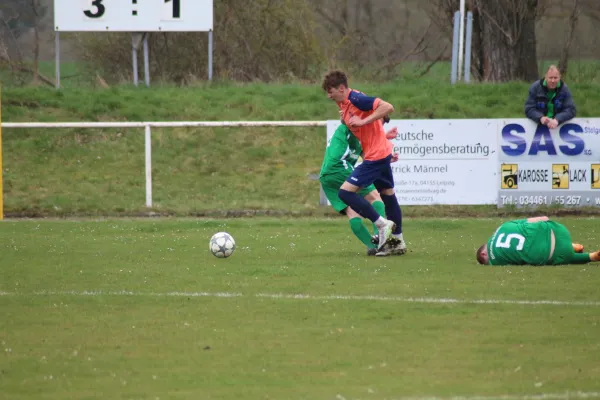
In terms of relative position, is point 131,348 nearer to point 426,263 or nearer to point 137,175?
point 426,263

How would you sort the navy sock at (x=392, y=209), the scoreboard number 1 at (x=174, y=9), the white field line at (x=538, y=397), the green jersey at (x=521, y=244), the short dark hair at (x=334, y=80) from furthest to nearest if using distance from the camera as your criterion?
the scoreboard number 1 at (x=174, y=9), the navy sock at (x=392, y=209), the short dark hair at (x=334, y=80), the green jersey at (x=521, y=244), the white field line at (x=538, y=397)

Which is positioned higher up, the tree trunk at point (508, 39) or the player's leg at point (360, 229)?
the tree trunk at point (508, 39)

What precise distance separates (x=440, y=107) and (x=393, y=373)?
1709cm

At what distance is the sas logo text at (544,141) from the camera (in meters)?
17.3

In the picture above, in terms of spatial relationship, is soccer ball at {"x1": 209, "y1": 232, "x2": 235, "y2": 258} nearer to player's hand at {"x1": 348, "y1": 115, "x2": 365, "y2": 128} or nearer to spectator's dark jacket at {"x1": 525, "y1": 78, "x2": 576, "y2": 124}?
player's hand at {"x1": 348, "y1": 115, "x2": 365, "y2": 128}

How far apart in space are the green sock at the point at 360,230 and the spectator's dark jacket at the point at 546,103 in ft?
22.0

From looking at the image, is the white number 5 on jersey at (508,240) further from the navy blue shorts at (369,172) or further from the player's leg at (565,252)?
the navy blue shorts at (369,172)

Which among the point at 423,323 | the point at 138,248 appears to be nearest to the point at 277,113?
the point at 138,248

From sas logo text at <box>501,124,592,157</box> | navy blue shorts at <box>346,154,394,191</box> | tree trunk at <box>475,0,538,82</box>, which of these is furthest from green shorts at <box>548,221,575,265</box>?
tree trunk at <box>475,0,538,82</box>

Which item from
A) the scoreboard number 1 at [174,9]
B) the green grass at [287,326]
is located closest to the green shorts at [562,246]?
the green grass at [287,326]

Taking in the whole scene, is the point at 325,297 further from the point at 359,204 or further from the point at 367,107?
the point at 367,107

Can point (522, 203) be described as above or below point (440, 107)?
below

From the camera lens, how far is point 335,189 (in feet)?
38.8

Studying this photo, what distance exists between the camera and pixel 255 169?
20484mm
